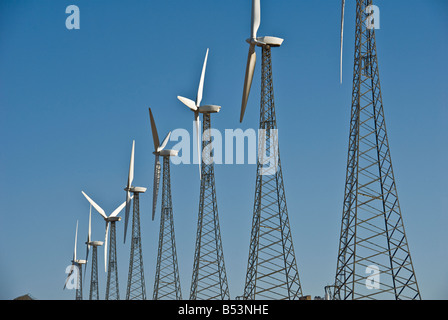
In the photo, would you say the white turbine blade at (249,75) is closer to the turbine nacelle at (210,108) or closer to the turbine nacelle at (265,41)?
the turbine nacelle at (265,41)

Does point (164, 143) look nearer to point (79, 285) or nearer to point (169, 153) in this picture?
point (169, 153)

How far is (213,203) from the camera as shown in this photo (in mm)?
70812

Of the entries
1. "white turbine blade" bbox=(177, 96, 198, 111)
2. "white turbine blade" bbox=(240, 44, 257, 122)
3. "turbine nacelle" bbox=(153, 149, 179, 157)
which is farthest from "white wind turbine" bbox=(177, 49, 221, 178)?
"white turbine blade" bbox=(240, 44, 257, 122)

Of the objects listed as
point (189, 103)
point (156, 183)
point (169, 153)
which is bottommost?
point (156, 183)

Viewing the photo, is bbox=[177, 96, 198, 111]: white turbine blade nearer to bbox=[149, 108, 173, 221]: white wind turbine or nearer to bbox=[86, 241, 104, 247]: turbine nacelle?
bbox=[149, 108, 173, 221]: white wind turbine

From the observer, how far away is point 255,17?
5809cm

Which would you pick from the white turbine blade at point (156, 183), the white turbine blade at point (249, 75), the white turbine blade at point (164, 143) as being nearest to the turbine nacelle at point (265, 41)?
the white turbine blade at point (249, 75)

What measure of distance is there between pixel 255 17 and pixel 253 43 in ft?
7.11

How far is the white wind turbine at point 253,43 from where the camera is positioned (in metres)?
56.3

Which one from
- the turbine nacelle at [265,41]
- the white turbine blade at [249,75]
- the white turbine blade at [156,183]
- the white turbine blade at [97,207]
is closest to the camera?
the white turbine blade at [249,75]

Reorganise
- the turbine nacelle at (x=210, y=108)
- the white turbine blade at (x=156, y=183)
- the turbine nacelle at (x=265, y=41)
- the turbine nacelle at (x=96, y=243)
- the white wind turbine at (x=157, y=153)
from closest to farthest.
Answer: the turbine nacelle at (x=265, y=41) < the turbine nacelle at (x=210, y=108) < the white wind turbine at (x=157, y=153) < the white turbine blade at (x=156, y=183) < the turbine nacelle at (x=96, y=243)

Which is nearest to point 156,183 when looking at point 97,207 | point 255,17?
point 97,207
